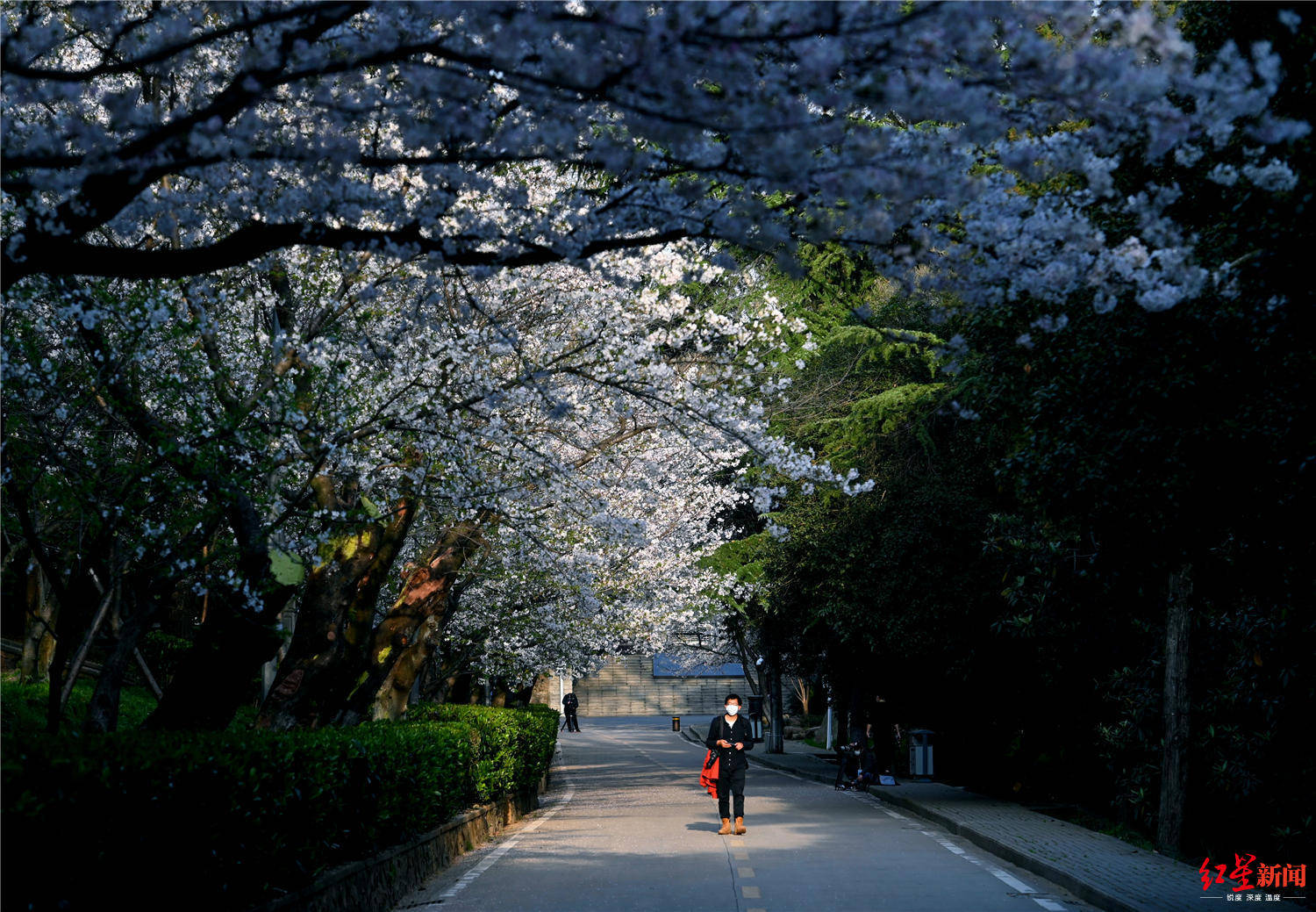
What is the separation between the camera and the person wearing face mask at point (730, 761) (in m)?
17.5

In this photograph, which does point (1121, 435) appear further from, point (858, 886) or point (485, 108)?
point (858, 886)

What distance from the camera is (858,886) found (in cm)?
1201

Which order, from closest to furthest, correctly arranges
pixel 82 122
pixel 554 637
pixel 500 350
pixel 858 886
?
pixel 82 122 < pixel 858 886 < pixel 500 350 < pixel 554 637

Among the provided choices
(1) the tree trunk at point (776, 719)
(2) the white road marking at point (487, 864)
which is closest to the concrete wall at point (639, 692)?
(1) the tree trunk at point (776, 719)

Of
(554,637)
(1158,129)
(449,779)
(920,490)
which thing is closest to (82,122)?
(1158,129)

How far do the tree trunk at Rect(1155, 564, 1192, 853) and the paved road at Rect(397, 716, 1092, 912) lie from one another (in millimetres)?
2150

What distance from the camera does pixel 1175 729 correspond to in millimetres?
15109

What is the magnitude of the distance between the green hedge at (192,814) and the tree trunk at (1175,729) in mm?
8764

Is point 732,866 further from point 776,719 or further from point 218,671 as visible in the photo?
point 776,719

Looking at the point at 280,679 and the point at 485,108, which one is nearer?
the point at 485,108

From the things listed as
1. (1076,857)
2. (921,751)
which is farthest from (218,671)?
(921,751)

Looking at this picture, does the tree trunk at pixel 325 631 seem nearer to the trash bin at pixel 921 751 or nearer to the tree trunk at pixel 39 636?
the trash bin at pixel 921 751

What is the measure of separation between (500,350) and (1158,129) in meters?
8.59

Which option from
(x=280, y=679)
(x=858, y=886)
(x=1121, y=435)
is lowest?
(x=858, y=886)
